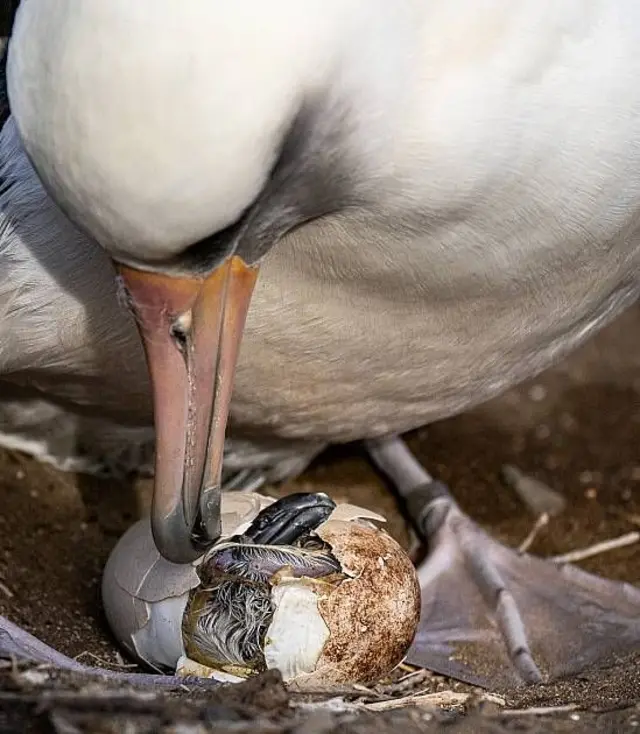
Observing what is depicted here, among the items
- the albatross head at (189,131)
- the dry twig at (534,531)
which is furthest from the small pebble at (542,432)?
the albatross head at (189,131)

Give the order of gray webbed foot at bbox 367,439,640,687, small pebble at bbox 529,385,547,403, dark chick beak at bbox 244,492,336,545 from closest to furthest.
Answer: dark chick beak at bbox 244,492,336,545 < gray webbed foot at bbox 367,439,640,687 < small pebble at bbox 529,385,547,403

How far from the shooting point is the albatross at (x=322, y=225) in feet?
6.47

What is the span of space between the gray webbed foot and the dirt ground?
127mm

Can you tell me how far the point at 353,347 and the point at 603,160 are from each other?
2.05ft

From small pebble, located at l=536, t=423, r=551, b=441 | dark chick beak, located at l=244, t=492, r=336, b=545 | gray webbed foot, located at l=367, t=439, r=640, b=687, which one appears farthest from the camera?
small pebble, located at l=536, t=423, r=551, b=441

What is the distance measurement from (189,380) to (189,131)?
0.51 meters

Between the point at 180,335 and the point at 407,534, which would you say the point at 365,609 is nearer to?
the point at 180,335

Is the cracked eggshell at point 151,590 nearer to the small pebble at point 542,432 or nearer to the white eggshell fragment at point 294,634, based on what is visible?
the white eggshell fragment at point 294,634

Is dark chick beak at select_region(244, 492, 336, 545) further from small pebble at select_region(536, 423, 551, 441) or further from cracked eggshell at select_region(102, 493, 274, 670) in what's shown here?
small pebble at select_region(536, 423, 551, 441)

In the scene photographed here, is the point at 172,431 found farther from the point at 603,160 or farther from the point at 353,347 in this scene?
the point at 603,160

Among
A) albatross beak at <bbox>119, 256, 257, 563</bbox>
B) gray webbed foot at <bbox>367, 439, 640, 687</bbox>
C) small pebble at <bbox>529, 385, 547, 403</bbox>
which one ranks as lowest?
small pebble at <bbox>529, 385, 547, 403</bbox>

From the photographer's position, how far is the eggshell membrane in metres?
2.58

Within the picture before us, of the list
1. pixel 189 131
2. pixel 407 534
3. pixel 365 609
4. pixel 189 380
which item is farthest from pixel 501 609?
pixel 189 131

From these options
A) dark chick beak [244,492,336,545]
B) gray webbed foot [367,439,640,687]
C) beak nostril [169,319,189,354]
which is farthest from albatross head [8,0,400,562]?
gray webbed foot [367,439,640,687]
